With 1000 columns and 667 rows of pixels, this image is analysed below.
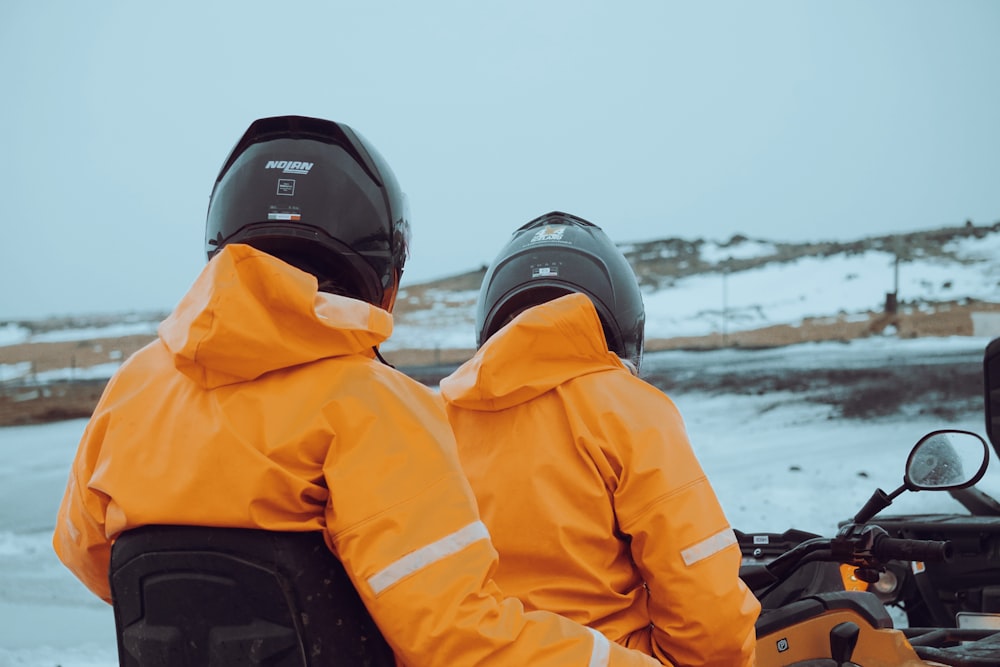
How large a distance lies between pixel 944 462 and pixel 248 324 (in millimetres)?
2254

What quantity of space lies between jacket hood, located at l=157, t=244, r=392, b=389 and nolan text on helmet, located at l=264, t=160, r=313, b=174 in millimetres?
584

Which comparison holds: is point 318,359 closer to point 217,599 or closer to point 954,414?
point 217,599

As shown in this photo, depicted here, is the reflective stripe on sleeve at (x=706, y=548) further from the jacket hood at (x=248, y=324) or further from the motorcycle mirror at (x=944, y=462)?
the jacket hood at (x=248, y=324)

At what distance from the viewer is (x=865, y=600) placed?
2824 mm

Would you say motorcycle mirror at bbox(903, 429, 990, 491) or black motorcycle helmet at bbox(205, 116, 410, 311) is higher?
black motorcycle helmet at bbox(205, 116, 410, 311)

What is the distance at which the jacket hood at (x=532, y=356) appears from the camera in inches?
97.5

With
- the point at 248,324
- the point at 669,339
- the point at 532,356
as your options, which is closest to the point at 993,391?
the point at 532,356

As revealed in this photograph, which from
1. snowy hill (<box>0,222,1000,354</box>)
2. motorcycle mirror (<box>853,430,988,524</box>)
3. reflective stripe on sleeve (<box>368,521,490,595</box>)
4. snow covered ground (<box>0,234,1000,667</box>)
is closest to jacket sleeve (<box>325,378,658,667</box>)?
reflective stripe on sleeve (<box>368,521,490,595</box>)

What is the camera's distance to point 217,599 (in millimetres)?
1673

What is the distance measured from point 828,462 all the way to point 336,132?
8.25 meters

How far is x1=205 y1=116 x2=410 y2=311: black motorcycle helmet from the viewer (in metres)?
2.21

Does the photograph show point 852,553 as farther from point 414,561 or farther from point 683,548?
point 414,561

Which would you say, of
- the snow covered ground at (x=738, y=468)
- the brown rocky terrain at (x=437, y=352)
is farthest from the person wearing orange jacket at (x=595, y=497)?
Result: the brown rocky terrain at (x=437, y=352)

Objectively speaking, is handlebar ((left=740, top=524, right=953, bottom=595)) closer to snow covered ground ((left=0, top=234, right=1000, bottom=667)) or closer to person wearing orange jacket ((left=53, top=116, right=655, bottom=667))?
person wearing orange jacket ((left=53, top=116, right=655, bottom=667))
